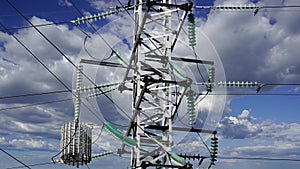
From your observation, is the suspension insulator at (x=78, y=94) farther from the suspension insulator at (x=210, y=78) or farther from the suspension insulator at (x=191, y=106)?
the suspension insulator at (x=210, y=78)

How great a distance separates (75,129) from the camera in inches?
770

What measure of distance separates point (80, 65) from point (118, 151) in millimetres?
4276

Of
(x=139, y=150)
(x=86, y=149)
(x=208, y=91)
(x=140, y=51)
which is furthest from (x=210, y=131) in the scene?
(x=86, y=149)

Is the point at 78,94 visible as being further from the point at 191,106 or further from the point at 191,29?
the point at 191,29

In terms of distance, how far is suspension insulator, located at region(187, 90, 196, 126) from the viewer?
1767 cm

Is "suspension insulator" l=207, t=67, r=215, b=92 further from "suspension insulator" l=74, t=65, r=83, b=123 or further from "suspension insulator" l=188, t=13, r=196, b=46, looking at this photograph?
"suspension insulator" l=74, t=65, r=83, b=123

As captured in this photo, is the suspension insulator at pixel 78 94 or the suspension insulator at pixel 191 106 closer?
the suspension insulator at pixel 191 106

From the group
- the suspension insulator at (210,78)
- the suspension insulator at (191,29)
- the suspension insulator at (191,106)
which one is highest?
the suspension insulator at (191,29)

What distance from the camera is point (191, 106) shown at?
17781 millimetres

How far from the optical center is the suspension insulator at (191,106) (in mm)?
17670

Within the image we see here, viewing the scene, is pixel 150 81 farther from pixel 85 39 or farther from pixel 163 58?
pixel 85 39

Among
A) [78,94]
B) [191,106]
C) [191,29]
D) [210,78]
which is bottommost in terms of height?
[191,106]

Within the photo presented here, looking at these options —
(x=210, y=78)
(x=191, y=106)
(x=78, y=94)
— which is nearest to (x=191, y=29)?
(x=210, y=78)

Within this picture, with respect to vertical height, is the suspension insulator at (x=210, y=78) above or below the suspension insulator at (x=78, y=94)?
above
